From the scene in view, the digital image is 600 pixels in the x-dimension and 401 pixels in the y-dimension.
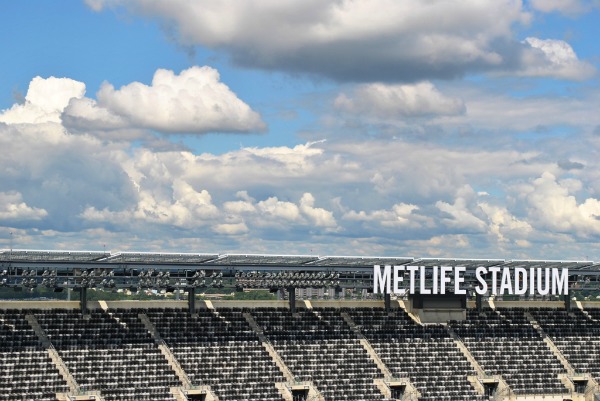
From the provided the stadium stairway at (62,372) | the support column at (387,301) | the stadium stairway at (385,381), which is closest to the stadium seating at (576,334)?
the support column at (387,301)

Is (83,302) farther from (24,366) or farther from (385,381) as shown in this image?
(385,381)

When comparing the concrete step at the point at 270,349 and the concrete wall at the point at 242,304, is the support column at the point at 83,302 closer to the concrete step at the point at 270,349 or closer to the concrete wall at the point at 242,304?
the concrete wall at the point at 242,304

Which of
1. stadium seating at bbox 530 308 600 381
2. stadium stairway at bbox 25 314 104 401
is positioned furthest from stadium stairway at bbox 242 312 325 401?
stadium seating at bbox 530 308 600 381

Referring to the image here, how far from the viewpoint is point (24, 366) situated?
69688 mm

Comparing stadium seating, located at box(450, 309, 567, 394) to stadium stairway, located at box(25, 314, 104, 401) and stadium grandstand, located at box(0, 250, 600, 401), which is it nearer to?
stadium grandstand, located at box(0, 250, 600, 401)

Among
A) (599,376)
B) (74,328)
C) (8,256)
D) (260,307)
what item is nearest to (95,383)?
(74,328)

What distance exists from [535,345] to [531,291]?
529 cm

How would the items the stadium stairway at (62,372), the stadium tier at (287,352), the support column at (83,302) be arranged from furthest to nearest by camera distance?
the support column at (83,302) < the stadium tier at (287,352) < the stadium stairway at (62,372)

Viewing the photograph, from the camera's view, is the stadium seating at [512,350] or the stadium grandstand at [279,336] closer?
the stadium grandstand at [279,336]

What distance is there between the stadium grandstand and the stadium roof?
14cm

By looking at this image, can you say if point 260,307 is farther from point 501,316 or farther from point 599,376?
point 599,376

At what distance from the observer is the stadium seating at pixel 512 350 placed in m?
81.2

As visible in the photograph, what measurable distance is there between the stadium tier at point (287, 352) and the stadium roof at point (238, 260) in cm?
508


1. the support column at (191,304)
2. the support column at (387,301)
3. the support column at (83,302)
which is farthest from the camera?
the support column at (387,301)
